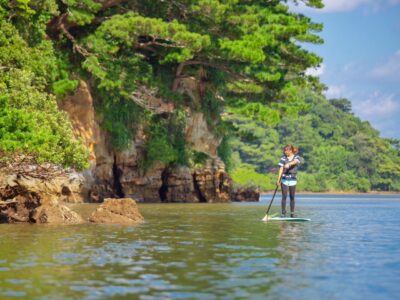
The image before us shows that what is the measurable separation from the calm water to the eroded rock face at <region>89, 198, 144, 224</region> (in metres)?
2.33

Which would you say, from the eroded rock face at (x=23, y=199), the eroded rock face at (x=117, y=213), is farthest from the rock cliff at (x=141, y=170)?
the eroded rock face at (x=117, y=213)

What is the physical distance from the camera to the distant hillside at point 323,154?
371 feet

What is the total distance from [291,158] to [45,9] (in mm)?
14494

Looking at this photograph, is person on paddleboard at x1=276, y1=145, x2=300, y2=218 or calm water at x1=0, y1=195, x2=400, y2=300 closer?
calm water at x1=0, y1=195, x2=400, y2=300

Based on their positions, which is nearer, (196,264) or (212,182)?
(196,264)

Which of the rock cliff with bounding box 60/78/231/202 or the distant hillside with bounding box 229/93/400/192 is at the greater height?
the distant hillside with bounding box 229/93/400/192

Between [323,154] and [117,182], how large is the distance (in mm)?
78668

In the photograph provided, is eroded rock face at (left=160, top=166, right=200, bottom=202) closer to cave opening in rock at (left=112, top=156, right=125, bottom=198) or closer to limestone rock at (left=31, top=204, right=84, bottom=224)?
cave opening in rock at (left=112, top=156, right=125, bottom=198)

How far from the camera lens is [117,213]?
2052 centimetres

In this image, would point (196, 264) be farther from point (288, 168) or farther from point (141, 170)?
point (141, 170)

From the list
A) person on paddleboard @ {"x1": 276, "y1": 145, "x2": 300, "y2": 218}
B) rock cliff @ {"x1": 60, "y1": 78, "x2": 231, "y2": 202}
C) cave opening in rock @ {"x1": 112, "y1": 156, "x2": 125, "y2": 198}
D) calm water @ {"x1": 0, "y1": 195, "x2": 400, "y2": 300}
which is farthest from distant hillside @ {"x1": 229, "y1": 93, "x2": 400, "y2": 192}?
calm water @ {"x1": 0, "y1": 195, "x2": 400, "y2": 300}

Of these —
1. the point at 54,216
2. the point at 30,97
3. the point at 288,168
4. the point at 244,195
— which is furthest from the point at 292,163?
the point at 244,195

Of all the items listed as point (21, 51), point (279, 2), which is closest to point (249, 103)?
point (279, 2)

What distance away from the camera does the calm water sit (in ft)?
28.8
